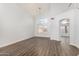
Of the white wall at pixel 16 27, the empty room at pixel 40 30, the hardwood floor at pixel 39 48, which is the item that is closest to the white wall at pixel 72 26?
the empty room at pixel 40 30

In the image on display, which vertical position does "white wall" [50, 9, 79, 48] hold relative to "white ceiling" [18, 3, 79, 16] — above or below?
below

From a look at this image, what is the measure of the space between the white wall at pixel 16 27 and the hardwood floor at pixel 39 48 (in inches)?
4.6

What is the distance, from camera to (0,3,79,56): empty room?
5.92 ft

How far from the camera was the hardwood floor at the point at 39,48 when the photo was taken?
177cm

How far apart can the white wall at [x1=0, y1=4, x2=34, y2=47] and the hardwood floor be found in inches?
4.6

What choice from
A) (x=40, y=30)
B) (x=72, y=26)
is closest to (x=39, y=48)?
(x=40, y=30)

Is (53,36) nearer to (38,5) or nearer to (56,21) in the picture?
(56,21)

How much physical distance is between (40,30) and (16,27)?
0.47m

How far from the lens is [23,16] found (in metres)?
1.96

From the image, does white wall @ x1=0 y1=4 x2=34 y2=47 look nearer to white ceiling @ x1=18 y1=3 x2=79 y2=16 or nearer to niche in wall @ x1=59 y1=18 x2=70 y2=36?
white ceiling @ x1=18 y1=3 x2=79 y2=16

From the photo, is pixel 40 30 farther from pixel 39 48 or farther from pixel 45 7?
pixel 45 7

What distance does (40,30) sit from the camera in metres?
1.93

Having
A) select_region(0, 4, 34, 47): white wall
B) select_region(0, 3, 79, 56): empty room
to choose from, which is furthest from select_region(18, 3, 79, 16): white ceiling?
select_region(0, 4, 34, 47): white wall

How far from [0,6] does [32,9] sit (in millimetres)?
568
